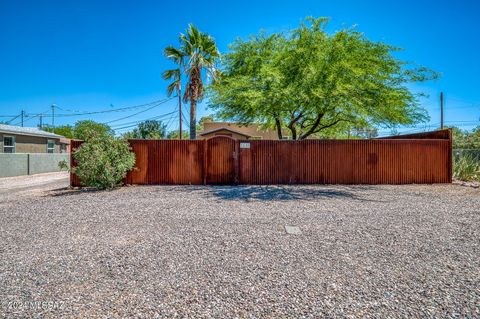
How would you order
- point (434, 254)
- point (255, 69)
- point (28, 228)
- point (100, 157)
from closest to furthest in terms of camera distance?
point (434, 254) → point (28, 228) → point (100, 157) → point (255, 69)

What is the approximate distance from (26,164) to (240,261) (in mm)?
19347

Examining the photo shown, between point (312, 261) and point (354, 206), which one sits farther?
point (354, 206)

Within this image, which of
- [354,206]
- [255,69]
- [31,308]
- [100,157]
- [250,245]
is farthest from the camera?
[255,69]

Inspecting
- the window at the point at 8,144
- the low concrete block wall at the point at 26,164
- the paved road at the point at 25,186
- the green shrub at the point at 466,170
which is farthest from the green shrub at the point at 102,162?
the green shrub at the point at 466,170

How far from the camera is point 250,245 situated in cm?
417

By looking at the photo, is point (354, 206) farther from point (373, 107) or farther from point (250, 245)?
point (373, 107)

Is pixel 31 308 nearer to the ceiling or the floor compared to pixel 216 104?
nearer to the floor

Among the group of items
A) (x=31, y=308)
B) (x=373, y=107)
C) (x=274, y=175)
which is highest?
(x=373, y=107)

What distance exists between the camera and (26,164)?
1767 centimetres

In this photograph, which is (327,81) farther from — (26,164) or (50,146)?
(50,146)

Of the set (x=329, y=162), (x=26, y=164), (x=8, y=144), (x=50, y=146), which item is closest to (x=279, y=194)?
(x=329, y=162)

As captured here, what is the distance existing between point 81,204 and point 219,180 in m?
5.15

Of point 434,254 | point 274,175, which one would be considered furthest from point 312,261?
point 274,175

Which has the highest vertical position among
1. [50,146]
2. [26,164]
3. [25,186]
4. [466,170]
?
[50,146]
